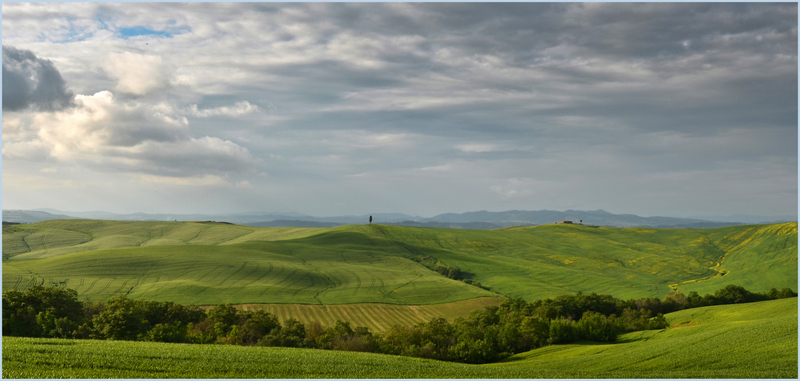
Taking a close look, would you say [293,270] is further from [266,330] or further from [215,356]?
[215,356]

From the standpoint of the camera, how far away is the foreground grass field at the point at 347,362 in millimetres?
24281

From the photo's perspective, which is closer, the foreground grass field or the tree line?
the foreground grass field

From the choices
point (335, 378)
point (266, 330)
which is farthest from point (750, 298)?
point (335, 378)

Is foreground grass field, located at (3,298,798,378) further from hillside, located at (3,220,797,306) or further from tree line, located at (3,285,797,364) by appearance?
hillside, located at (3,220,797,306)

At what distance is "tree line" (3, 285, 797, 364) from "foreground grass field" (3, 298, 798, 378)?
21.2m

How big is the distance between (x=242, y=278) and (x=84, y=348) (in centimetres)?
10237

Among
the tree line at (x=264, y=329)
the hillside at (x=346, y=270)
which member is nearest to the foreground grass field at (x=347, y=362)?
the tree line at (x=264, y=329)

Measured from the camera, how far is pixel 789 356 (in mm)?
31953

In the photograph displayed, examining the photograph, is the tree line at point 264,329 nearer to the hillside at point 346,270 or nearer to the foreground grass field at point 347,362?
the foreground grass field at point 347,362

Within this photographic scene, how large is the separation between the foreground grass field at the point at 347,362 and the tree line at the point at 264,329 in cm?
2121

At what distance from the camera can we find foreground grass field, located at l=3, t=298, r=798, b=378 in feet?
79.7

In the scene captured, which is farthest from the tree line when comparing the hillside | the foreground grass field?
the hillside

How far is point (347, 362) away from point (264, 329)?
34.9 meters

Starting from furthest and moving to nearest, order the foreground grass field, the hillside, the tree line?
the hillside, the tree line, the foreground grass field
